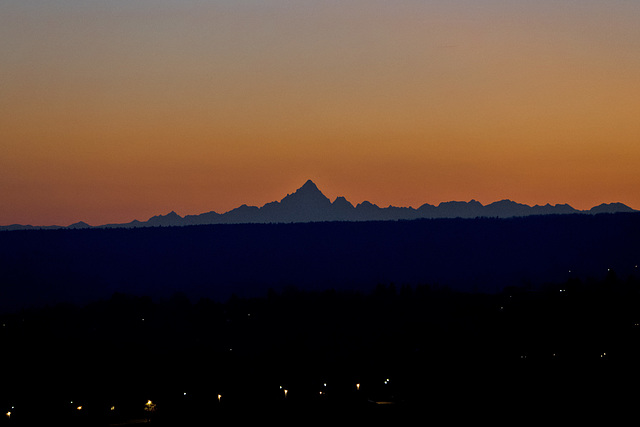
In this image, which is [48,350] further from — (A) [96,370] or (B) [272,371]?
(B) [272,371]

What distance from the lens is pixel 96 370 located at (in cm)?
8356

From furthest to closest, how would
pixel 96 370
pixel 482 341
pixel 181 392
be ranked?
pixel 482 341 → pixel 96 370 → pixel 181 392

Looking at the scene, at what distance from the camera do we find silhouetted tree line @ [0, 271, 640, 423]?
216 ft

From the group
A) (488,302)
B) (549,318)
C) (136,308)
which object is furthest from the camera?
(136,308)

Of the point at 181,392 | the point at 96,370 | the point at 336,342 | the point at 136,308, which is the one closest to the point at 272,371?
the point at 181,392

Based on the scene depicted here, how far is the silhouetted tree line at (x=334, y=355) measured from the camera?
65.9m

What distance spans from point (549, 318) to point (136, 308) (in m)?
74.6

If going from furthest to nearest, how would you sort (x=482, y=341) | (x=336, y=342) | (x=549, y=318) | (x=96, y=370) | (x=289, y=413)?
1. (x=549, y=318)
2. (x=336, y=342)
3. (x=482, y=341)
4. (x=96, y=370)
5. (x=289, y=413)

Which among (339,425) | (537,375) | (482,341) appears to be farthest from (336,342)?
(339,425)

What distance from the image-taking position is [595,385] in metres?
66.9

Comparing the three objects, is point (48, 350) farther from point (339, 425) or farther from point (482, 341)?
point (339, 425)

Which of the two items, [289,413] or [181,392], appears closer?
[289,413]

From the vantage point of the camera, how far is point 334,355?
3789 inches

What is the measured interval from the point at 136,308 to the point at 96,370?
81683 millimetres
